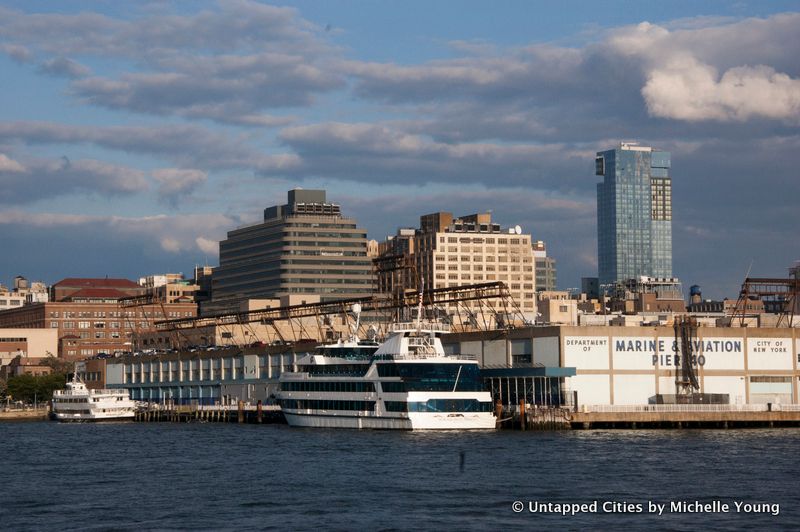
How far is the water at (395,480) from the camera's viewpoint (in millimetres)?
67688

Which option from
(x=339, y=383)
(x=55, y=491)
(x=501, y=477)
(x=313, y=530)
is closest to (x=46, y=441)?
(x=339, y=383)

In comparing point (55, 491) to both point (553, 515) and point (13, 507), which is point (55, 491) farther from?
point (553, 515)

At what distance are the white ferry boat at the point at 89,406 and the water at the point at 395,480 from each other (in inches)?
2152

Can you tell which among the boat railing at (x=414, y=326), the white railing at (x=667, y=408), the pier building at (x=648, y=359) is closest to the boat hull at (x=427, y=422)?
the boat railing at (x=414, y=326)

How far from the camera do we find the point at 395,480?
83125mm

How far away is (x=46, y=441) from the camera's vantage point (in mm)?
130250

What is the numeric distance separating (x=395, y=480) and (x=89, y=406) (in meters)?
102

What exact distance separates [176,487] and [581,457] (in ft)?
95.8

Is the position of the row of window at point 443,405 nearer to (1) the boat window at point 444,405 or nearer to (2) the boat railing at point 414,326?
(1) the boat window at point 444,405

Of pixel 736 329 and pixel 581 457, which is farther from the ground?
pixel 736 329

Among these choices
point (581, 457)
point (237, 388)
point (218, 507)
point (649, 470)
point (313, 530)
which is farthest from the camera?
point (237, 388)

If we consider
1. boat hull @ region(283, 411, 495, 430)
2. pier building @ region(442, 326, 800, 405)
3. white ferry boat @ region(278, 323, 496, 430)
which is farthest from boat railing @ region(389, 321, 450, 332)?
pier building @ region(442, 326, 800, 405)

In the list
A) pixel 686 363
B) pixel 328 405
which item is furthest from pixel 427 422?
pixel 686 363

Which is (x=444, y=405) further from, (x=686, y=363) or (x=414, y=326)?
(x=686, y=363)
